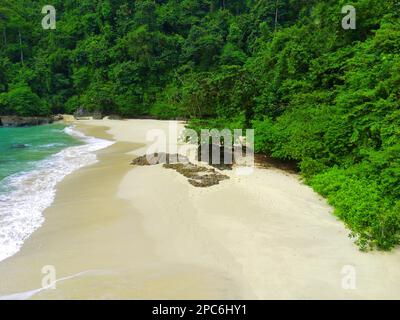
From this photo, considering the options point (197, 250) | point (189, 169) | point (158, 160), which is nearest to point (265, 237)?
point (197, 250)

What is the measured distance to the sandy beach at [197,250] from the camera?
6996 millimetres

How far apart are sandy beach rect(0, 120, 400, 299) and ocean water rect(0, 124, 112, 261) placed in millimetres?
526

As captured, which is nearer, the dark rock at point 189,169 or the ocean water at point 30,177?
the ocean water at point 30,177

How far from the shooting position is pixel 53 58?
2591 inches

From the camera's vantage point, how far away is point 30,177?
17.0m

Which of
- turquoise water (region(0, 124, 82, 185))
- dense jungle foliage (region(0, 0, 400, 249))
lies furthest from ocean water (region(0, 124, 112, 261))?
dense jungle foliage (region(0, 0, 400, 249))

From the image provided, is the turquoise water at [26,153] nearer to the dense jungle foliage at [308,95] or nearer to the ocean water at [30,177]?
the ocean water at [30,177]

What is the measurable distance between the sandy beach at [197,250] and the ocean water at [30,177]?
0.53 meters

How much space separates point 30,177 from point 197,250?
12.1 meters

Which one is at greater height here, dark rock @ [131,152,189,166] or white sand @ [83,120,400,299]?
dark rock @ [131,152,189,166]

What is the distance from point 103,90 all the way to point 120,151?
36.1 meters

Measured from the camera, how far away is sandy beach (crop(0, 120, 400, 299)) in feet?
23.0

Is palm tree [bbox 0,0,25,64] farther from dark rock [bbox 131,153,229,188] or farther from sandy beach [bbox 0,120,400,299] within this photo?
sandy beach [bbox 0,120,400,299]

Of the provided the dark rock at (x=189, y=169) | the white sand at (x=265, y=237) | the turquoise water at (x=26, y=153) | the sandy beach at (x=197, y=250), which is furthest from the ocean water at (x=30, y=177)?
the dark rock at (x=189, y=169)
